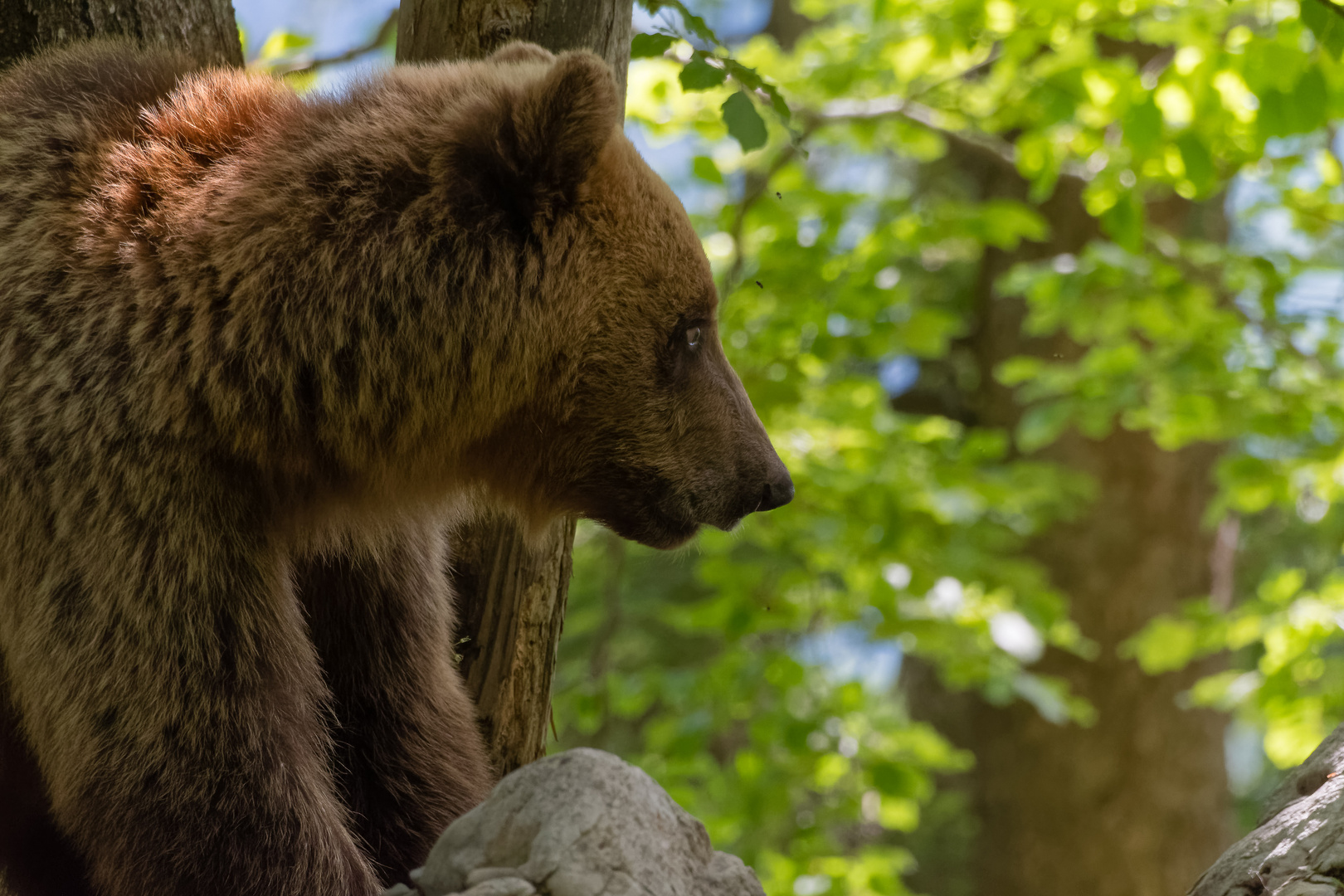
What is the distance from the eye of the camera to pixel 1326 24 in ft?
11.3

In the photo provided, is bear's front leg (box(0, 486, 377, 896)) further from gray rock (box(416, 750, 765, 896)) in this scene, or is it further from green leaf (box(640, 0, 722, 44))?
green leaf (box(640, 0, 722, 44))

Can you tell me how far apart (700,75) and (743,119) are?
0.19 meters

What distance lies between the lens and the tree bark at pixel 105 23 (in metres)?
3.14

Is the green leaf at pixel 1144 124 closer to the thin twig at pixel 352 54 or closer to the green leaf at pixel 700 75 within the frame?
the green leaf at pixel 700 75

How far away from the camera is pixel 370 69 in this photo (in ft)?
9.61

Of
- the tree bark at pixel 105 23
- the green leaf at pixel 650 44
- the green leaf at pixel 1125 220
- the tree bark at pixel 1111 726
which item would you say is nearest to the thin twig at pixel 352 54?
the tree bark at pixel 105 23

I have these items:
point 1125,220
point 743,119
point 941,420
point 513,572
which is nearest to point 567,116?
point 743,119

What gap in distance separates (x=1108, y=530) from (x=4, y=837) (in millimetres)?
8796

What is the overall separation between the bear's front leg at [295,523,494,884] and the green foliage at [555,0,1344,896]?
2.98 m

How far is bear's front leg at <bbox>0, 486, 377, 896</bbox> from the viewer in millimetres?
2340

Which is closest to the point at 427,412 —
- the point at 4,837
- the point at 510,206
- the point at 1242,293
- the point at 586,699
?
the point at 510,206

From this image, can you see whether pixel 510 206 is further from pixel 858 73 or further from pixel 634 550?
pixel 634 550

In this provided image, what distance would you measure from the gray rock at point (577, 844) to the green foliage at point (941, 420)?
391 cm

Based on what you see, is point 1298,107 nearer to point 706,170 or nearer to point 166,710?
point 706,170
